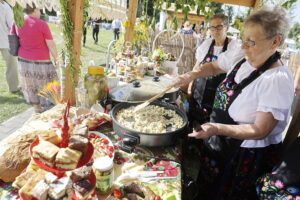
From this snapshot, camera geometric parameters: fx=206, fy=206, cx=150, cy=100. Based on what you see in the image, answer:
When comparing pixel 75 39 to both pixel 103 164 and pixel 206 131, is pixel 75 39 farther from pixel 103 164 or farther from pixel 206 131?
pixel 206 131

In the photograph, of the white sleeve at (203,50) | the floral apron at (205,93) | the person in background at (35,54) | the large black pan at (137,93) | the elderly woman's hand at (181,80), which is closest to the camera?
the large black pan at (137,93)

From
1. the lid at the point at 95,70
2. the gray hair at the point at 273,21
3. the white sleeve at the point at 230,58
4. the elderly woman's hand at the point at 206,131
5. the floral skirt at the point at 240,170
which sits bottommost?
the floral skirt at the point at 240,170

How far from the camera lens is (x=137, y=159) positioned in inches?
48.9

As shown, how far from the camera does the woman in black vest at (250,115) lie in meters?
1.22

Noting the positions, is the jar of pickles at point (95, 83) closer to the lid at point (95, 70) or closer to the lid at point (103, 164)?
the lid at point (95, 70)

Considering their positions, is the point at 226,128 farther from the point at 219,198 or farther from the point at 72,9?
the point at 72,9

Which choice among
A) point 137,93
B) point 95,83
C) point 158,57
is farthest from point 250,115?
point 158,57

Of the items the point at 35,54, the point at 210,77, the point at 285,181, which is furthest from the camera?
the point at 35,54

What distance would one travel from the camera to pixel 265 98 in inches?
47.6

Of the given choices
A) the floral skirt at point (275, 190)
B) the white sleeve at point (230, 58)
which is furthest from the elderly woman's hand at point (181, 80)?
the floral skirt at point (275, 190)

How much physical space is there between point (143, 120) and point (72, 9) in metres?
0.96

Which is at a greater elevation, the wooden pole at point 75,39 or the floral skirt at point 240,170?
the wooden pole at point 75,39

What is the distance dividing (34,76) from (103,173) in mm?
2916

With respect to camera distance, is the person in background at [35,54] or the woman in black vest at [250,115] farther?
the person in background at [35,54]
